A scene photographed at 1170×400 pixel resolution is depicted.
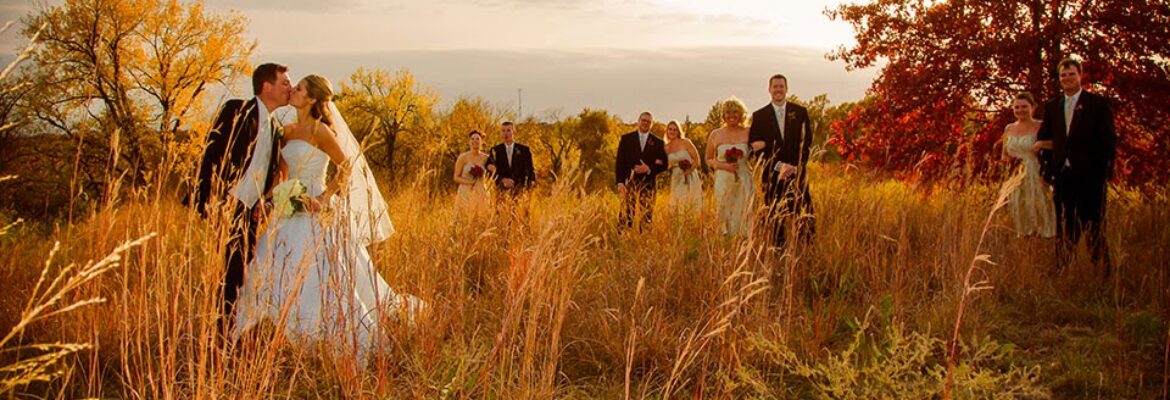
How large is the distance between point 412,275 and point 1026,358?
3.63 metres

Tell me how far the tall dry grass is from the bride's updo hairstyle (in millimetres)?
Answer: 794

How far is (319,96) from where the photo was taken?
500 cm

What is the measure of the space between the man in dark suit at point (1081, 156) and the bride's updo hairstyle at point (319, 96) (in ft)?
16.9

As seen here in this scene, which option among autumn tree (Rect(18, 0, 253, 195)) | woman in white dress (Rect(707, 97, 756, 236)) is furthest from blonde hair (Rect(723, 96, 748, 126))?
autumn tree (Rect(18, 0, 253, 195))

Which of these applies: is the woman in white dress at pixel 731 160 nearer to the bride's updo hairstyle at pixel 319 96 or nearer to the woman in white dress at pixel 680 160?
the woman in white dress at pixel 680 160

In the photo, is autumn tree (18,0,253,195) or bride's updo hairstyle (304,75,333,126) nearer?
bride's updo hairstyle (304,75,333,126)

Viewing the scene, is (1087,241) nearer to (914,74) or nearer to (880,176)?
(880,176)

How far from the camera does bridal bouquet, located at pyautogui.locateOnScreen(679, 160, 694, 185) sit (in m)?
10.5

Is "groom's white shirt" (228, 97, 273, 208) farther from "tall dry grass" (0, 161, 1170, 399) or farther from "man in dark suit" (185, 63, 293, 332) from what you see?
"tall dry grass" (0, 161, 1170, 399)

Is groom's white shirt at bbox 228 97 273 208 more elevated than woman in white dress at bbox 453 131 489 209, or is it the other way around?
groom's white shirt at bbox 228 97 273 208

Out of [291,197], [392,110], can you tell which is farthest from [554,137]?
[291,197]

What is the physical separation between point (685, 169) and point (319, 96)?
620 centimetres

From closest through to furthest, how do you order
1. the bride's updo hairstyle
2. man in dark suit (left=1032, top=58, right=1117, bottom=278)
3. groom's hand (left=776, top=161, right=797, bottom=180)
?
the bride's updo hairstyle
man in dark suit (left=1032, top=58, right=1117, bottom=278)
groom's hand (left=776, top=161, right=797, bottom=180)

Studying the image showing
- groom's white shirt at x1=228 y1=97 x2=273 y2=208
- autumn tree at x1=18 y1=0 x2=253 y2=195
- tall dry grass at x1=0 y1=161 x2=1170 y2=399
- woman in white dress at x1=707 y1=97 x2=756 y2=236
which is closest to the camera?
tall dry grass at x1=0 y1=161 x2=1170 y2=399
